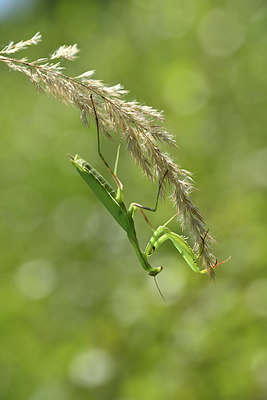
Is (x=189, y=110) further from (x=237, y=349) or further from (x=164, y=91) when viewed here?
(x=237, y=349)

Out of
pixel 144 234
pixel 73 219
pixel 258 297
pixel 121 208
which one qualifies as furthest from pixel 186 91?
pixel 121 208

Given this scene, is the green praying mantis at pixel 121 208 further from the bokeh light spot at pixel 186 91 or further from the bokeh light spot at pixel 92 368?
the bokeh light spot at pixel 186 91

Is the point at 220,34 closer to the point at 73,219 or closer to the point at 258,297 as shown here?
the point at 73,219

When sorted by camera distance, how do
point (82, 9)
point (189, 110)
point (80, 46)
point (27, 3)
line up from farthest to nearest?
1. point (27, 3)
2. point (82, 9)
3. point (80, 46)
4. point (189, 110)

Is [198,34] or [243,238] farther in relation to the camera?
[198,34]

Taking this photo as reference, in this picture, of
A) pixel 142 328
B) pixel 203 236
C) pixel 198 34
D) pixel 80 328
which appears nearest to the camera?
pixel 203 236

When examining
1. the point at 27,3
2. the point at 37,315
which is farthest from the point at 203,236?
the point at 27,3

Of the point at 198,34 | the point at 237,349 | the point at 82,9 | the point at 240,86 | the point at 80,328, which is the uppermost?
the point at 82,9

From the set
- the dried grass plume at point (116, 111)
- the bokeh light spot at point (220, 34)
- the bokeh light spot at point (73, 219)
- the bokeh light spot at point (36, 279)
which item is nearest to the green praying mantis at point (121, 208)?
the dried grass plume at point (116, 111)
